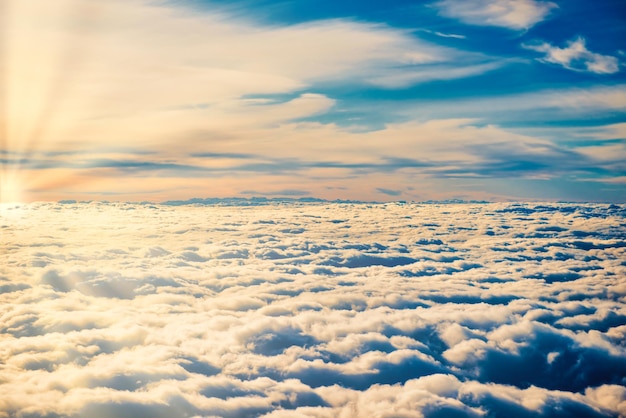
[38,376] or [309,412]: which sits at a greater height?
[38,376]

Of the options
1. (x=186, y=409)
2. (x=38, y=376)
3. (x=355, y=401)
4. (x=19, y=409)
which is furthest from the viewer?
(x=355, y=401)

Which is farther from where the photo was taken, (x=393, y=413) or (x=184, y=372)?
(x=184, y=372)

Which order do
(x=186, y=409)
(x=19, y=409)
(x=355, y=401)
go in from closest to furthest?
(x=19, y=409), (x=186, y=409), (x=355, y=401)

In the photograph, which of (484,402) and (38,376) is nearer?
(38,376)

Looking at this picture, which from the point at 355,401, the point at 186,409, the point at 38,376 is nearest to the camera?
the point at 186,409

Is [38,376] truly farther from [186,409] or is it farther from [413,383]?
[413,383]

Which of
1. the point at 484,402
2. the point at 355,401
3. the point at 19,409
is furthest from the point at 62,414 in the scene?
the point at 484,402

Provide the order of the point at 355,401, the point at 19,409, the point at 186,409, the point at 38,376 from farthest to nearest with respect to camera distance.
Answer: the point at 355,401, the point at 38,376, the point at 186,409, the point at 19,409

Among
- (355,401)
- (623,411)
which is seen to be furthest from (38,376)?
(623,411)

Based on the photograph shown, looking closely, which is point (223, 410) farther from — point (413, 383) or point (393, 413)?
point (413, 383)
